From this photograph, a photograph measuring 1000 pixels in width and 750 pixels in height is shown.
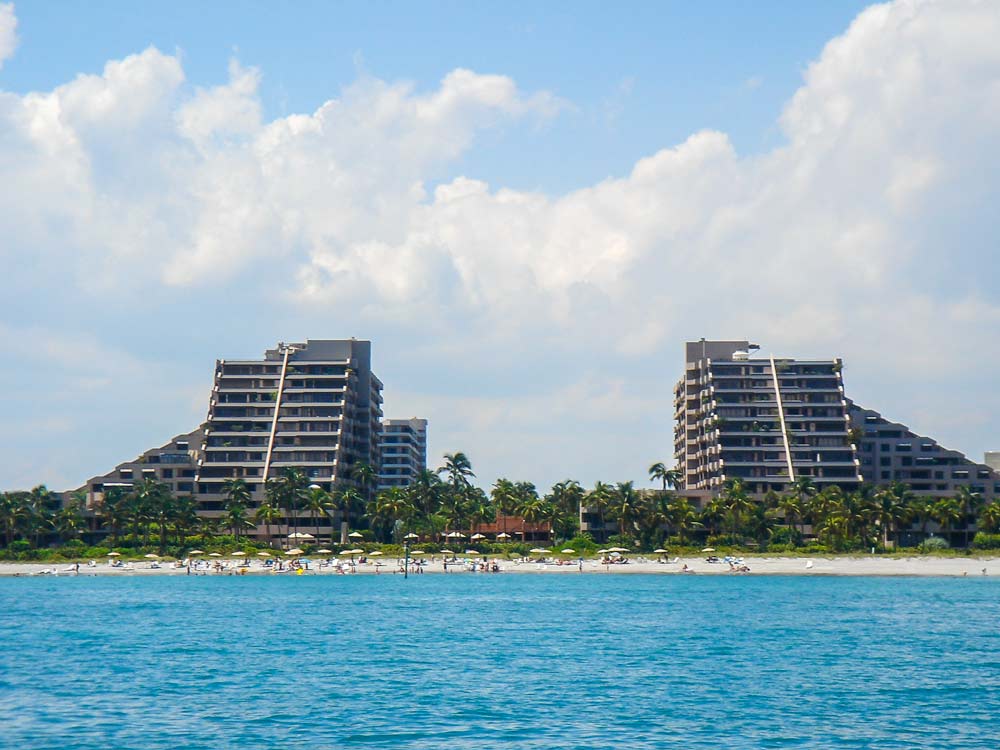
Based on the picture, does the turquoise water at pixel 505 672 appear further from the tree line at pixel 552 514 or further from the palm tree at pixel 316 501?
the palm tree at pixel 316 501

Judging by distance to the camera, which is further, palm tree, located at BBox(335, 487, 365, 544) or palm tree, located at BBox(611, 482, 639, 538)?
palm tree, located at BBox(335, 487, 365, 544)

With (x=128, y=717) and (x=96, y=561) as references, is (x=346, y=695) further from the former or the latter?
(x=96, y=561)

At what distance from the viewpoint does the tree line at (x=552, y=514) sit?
6501 inches

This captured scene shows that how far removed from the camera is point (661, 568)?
147m

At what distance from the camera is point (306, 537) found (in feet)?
591

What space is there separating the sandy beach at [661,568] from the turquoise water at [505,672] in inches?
1364

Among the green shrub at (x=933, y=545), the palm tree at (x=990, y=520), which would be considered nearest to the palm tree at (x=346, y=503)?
the green shrub at (x=933, y=545)

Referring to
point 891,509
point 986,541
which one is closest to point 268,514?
point 891,509

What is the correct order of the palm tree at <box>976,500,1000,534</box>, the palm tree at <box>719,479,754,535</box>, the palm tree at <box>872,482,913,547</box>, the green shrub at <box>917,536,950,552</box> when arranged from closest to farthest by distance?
the green shrub at <box>917,536,950,552</box>
the palm tree at <box>872,482,913,547</box>
the palm tree at <box>976,500,1000,534</box>
the palm tree at <box>719,479,754,535</box>

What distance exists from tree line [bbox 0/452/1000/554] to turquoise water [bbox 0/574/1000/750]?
6080cm

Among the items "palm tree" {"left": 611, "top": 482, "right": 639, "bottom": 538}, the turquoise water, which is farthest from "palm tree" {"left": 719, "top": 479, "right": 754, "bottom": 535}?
the turquoise water

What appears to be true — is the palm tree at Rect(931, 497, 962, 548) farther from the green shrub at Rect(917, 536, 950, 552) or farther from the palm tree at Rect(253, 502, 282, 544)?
the palm tree at Rect(253, 502, 282, 544)

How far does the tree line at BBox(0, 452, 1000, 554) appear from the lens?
542ft

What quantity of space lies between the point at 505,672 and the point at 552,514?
12620 cm
